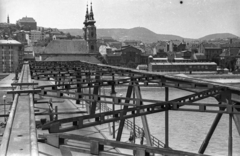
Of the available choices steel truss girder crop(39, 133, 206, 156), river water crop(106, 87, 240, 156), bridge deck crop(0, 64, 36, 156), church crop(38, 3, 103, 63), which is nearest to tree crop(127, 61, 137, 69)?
church crop(38, 3, 103, 63)

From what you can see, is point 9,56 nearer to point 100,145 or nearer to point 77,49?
point 77,49

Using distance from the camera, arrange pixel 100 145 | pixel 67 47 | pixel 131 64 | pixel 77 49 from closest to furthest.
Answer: pixel 100 145, pixel 77 49, pixel 67 47, pixel 131 64

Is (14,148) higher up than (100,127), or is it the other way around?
(14,148)

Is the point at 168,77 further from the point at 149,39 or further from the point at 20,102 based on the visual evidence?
the point at 149,39

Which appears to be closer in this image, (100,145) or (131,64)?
(100,145)

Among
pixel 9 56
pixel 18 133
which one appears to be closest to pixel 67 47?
pixel 9 56

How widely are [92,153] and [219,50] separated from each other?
95439 millimetres

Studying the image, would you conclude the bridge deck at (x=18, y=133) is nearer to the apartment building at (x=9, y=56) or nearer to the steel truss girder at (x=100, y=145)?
the steel truss girder at (x=100, y=145)

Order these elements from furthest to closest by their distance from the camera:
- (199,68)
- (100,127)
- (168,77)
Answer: (199,68) → (100,127) → (168,77)

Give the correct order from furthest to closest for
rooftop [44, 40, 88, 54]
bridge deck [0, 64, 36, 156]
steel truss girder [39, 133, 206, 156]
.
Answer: rooftop [44, 40, 88, 54] < bridge deck [0, 64, 36, 156] < steel truss girder [39, 133, 206, 156]

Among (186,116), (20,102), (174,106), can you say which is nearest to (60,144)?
(20,102)

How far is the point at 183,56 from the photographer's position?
92.5m

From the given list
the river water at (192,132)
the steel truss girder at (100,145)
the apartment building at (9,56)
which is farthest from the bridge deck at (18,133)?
the apartment building at (9,56)

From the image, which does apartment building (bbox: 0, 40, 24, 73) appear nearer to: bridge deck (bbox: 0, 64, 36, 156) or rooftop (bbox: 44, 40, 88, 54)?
rooftop (bbox: 44, 40, 88, 54)
